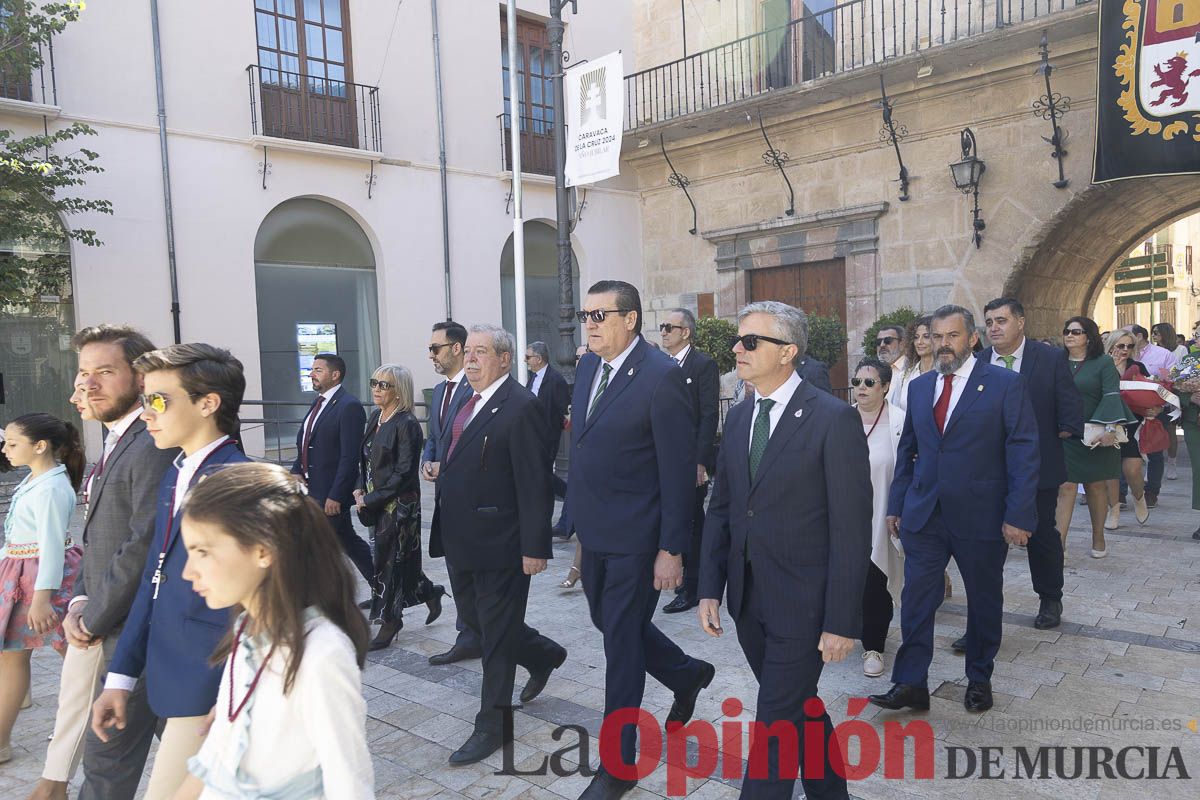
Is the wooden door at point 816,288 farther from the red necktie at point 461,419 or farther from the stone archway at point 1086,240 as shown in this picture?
the red necktie at point 461,419

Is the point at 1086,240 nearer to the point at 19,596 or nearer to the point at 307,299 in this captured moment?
the point at 307,299

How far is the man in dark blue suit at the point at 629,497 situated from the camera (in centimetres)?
332

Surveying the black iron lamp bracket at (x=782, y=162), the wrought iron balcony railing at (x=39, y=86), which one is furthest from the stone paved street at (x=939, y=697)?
the black iron lamp bracket at (x=782, y=162)

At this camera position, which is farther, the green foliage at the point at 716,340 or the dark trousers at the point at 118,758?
the green foliage at the point at 716,340

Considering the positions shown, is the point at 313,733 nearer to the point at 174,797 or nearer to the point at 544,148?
the point at 174,797

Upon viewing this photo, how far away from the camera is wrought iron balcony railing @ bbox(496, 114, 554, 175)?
15.4 m

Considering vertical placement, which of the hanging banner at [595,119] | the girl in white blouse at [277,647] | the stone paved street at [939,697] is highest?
the hanging banner at [595,119]

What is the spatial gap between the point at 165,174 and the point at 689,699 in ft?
37.4

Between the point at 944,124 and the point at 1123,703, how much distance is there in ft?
32.4

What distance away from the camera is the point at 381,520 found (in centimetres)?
519

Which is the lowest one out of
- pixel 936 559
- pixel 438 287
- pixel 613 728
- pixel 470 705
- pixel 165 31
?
pixel 470 705

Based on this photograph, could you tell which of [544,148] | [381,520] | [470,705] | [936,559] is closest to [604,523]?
[470,705]

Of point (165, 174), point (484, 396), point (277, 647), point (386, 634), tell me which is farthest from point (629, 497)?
point (165, 174)

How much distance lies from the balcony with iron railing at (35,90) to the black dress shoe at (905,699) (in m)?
11.8
